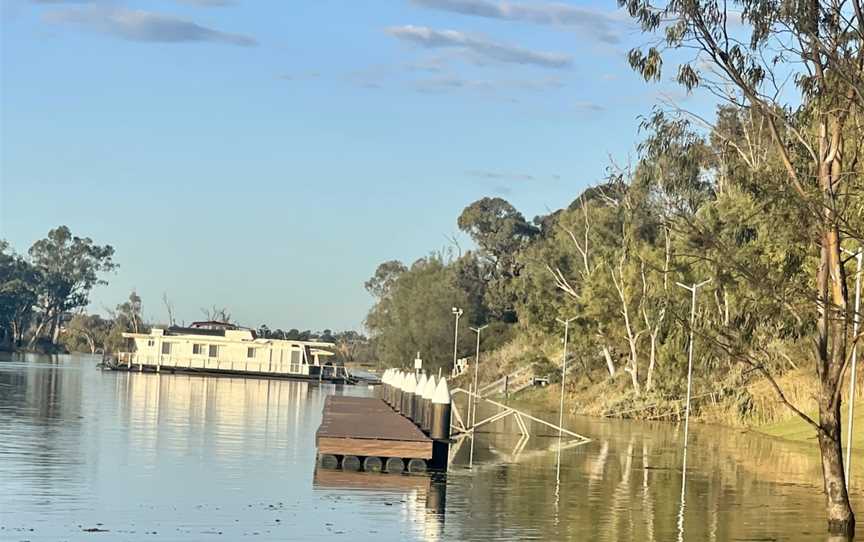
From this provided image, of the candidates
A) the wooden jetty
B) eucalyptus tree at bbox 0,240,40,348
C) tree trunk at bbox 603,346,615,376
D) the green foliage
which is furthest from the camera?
eucalyptus tree at bbox 0,240,40,348

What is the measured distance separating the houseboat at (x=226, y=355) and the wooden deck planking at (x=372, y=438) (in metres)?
62.2

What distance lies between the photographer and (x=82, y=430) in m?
35.9

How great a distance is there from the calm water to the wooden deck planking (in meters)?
0.74

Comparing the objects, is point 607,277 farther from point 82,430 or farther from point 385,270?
point 385,270

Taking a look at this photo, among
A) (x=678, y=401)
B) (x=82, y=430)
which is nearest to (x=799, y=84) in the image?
(x=82, y=430)

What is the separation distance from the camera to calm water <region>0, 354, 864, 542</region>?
19.6m

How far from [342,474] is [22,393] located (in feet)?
111

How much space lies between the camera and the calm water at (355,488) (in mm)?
19578

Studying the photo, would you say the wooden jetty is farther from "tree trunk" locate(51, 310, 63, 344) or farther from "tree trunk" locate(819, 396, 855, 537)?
"tree trunk" locate(51, 310, 63, 344)

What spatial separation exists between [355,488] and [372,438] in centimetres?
299

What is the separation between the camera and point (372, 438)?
27000 mm

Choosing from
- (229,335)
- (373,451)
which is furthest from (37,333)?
(373,451)

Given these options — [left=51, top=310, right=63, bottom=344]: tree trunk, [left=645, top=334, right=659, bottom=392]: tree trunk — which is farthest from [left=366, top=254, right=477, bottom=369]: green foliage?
[left=51, top=310, right=63, bottom=344]: tree trunk

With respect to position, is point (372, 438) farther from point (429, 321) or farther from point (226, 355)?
point (226, 355)
